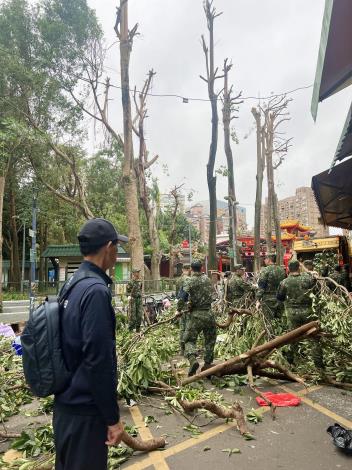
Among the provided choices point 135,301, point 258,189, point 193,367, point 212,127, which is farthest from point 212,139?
point 193,367

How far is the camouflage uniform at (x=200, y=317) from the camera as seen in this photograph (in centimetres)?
597

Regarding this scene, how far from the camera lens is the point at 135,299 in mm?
10109

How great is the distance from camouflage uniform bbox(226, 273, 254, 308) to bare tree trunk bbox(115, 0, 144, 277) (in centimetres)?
294

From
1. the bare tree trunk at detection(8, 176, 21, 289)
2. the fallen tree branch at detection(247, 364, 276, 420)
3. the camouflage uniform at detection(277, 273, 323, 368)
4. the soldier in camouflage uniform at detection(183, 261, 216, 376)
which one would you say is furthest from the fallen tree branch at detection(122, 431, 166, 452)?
the bare tree trunk at detection(8, 176, 21, 289)

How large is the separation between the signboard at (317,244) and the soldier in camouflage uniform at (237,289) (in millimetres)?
5929

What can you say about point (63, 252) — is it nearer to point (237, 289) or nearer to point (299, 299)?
point (237, 289)

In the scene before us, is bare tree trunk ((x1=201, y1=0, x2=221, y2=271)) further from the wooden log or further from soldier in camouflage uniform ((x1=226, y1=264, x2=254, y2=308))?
the wooden log

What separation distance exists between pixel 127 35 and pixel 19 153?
889 centimetres

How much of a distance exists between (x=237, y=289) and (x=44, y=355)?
297 inches

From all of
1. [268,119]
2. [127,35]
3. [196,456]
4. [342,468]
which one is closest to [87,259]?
[196,456]

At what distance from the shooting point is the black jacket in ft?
6.10

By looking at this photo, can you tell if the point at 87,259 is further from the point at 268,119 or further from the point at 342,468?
the point at 268,119

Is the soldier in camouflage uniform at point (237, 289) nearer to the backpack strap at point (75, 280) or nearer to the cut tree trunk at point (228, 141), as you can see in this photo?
the backpack strap at point (75, 280)

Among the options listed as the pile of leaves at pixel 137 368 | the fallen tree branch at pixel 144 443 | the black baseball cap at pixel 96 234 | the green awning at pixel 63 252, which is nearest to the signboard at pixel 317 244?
the pile of leaves at pixel 137 368
